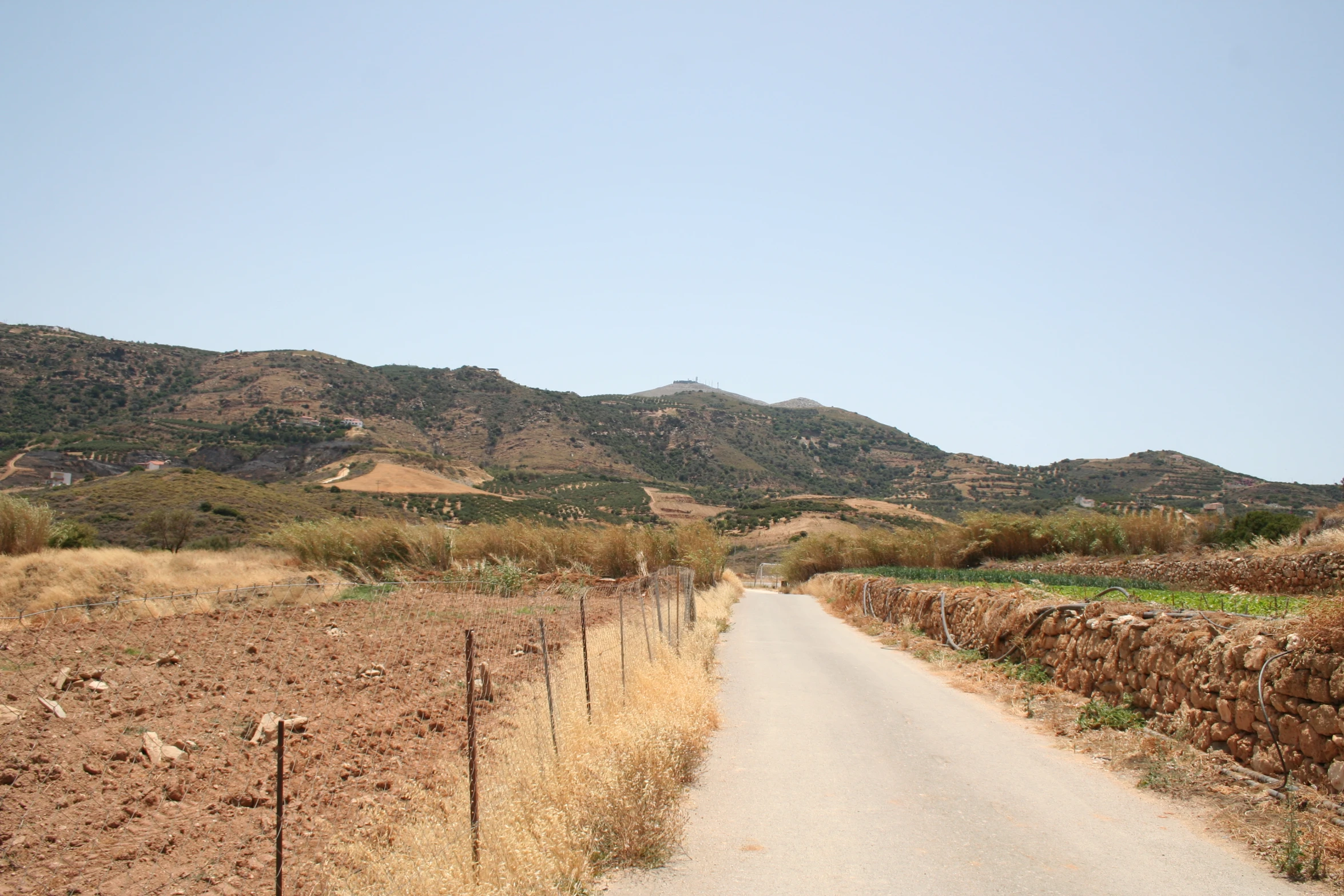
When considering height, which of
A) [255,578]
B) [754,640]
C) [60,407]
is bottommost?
[754,640]

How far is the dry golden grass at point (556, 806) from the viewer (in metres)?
4.47

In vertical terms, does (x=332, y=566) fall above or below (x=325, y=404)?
below

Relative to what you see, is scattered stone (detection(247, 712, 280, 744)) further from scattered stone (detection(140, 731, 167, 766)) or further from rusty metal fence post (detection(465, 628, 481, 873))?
rusty metal fence post (detection(465, 628, 481, 873))

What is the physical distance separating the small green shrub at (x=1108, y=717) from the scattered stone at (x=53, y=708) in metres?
10.0

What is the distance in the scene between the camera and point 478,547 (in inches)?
1025

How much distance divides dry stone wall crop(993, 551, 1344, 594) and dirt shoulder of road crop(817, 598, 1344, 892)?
7433mm

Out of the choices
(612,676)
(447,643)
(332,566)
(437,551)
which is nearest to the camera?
(612,676)

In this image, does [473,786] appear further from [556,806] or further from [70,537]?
[70,537]

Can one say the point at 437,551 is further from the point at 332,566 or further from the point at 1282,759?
the point at 1282,759

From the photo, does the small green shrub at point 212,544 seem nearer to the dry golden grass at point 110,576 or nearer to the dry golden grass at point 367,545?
the dry golden grass at point 367,545

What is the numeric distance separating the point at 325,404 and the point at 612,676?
8894cm

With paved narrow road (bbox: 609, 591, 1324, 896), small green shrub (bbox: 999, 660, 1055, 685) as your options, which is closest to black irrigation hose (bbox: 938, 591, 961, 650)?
small green shrub (bbox: 999, 660, 1055, 685)

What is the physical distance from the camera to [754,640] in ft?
63.5

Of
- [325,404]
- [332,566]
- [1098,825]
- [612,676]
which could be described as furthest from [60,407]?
[1098,825]
